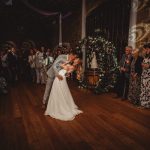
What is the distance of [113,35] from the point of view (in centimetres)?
795

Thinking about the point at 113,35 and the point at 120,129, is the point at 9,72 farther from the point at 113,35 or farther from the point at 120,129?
the point at 120,129

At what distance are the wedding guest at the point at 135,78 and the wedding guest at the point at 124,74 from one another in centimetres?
20

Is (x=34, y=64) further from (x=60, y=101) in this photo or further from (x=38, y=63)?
(x=60, y=101)

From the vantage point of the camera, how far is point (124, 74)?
650 centimetres

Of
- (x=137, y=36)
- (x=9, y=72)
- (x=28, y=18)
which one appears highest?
(x=28, y=18)

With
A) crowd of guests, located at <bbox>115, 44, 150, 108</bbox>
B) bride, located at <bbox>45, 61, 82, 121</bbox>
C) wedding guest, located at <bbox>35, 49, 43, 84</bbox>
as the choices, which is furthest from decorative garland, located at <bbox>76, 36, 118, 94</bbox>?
wedding guest, located at <bbox>35, 49, 43, 84</bbox>

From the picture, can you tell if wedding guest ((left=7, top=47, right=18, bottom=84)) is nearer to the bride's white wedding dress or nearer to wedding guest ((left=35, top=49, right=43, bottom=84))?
wedding guest ((left=35, top=49, right=43, bottom=84))

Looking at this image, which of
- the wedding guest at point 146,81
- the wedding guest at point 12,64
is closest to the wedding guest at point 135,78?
the wedding guest at point 146,81

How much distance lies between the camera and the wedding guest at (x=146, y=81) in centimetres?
545

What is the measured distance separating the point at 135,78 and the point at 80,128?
250 centimetres

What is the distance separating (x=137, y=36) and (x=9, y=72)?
628cm

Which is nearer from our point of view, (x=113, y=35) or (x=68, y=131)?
(x=68, y=131)

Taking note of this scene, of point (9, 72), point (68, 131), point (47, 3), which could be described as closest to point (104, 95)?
point (68, 131)

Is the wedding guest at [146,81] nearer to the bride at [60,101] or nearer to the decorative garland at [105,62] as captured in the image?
the decorative garland at [105,62]
